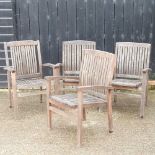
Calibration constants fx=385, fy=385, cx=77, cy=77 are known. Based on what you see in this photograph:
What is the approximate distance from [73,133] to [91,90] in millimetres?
576

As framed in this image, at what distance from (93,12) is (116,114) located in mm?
1893

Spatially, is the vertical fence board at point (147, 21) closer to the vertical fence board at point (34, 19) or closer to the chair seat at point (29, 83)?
the vertical fence board at point (34, 19)

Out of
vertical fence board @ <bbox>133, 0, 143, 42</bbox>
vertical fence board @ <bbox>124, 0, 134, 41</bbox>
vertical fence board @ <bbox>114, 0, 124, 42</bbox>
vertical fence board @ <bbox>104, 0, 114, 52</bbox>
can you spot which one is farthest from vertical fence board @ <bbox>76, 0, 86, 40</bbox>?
vertical fence board @ <bbox>133, 0, 143, 42</bbox>

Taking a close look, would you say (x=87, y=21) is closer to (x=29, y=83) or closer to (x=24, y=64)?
(x=24, y=64)

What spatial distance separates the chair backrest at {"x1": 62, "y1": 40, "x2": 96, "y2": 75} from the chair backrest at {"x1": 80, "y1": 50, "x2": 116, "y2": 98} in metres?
0.99

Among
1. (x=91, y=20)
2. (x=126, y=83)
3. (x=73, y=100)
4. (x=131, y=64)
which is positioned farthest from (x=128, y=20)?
(x=73, y=100)

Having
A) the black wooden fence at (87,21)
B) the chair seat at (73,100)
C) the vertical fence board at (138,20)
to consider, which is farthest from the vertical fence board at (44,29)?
the chair seat at (73,100)

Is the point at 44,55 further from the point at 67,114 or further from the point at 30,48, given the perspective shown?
the point at 67,114

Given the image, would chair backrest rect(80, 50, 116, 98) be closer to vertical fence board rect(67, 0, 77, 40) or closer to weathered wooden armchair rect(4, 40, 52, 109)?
weathered wooden armchair rect(4, 40, 52, 109)

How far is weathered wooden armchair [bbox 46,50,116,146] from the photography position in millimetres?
4342

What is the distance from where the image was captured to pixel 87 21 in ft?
21.1

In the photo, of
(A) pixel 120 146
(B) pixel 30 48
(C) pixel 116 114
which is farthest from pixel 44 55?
(A) pixel 120 146

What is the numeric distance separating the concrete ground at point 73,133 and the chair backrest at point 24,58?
518 mm

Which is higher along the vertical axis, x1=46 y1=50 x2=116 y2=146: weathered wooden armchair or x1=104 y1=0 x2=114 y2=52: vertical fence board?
x1=104 y1=0 x2=114 y2=52: vertical fence board
